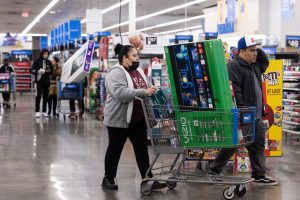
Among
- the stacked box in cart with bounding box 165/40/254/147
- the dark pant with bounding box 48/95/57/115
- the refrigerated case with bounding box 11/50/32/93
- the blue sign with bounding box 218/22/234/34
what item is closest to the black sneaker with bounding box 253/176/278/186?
the stacked box in cart with bounding box 165/40/254/147

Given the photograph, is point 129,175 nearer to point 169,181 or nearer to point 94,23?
point 169,181

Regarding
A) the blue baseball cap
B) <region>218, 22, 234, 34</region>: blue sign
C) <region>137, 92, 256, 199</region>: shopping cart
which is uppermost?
<region>218, 22, 234, 34</region>: blue sign

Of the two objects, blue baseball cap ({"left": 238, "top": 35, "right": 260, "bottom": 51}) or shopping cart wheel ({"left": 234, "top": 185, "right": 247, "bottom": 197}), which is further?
blue baseball cap ({"left": 238, "top": 35, "right": 260, "bottom": 51})

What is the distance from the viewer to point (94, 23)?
84.0ft

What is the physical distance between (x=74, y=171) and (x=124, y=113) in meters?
1.70

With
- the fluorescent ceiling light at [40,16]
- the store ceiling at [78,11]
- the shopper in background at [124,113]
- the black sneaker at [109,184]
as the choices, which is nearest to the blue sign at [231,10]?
the store ceiling at [78,11]

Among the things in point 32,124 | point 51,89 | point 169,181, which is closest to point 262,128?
point 169,181

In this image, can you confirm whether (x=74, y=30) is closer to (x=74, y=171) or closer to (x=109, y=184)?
(x=74, y=171)

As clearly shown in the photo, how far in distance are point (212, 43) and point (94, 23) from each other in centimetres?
2039

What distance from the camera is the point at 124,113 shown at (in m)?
6.19

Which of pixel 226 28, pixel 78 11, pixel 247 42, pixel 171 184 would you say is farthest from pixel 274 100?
pixel 78 11

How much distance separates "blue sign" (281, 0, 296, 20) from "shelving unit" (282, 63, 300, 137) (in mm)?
4917

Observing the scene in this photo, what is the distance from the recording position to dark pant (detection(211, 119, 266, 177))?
629 centimetres

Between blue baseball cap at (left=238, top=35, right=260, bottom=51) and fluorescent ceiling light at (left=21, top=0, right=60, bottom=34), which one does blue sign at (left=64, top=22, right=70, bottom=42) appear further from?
blue baseball cap at (left=238, top=35, right=260, bottom=51)
